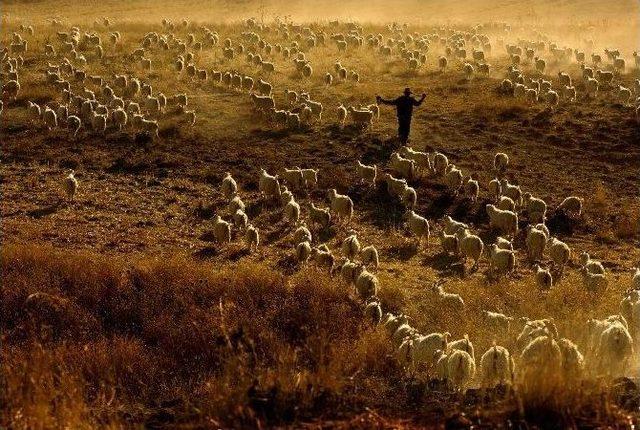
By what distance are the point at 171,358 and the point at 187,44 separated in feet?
82.9

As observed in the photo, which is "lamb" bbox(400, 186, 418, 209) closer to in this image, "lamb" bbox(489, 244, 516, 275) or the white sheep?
the white sheep

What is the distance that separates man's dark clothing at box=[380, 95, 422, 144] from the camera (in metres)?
18.6

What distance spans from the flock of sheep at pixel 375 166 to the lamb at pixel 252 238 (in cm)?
3

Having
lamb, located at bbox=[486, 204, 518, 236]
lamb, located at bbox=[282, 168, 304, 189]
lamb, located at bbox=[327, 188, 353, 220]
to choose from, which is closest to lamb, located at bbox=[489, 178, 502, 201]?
lamb, located at bbox=[486, 204, 518, 236]

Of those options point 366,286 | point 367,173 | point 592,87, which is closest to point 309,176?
point 367,173

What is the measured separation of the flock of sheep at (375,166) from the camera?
742cm

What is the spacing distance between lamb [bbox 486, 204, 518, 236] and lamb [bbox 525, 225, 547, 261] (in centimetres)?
104

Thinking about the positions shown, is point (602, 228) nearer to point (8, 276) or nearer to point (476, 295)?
point (476, 295)

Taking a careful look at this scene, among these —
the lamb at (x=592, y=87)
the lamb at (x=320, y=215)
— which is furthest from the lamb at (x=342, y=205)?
the lamb at (x=592, y=87)

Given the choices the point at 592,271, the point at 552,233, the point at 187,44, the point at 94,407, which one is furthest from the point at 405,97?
the point at 187,44

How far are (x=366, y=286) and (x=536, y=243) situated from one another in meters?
3.81

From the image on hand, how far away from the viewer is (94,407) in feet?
19.6

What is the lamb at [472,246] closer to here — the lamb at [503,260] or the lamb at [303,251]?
the lamb at [503,260]

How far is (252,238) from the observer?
13.2 meters
